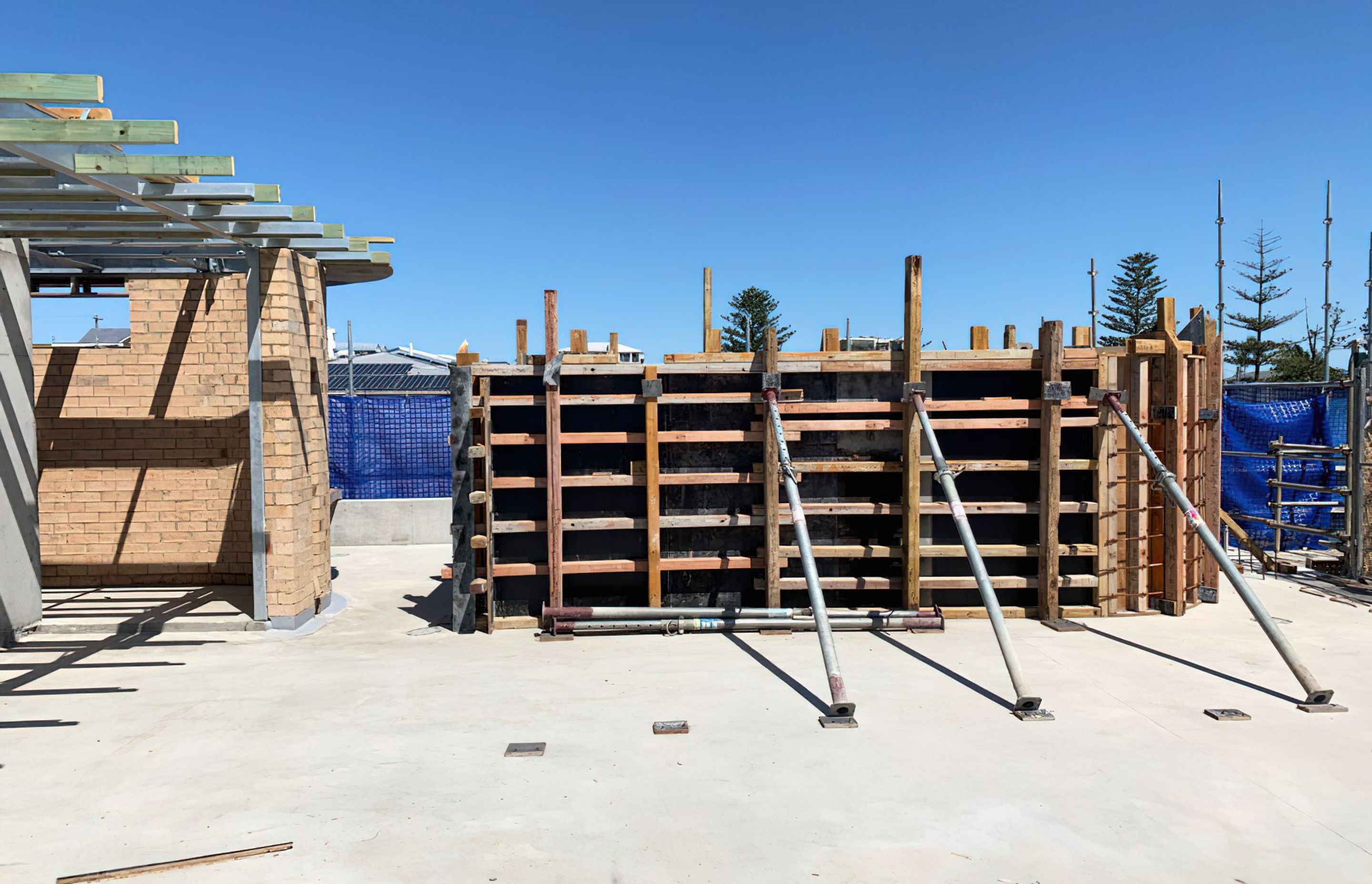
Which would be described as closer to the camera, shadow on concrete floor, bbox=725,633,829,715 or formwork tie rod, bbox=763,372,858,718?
formwork tie rod, bbox=763,372,858,718

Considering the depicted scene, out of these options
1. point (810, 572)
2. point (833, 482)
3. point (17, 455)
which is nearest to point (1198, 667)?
point (810, 572)

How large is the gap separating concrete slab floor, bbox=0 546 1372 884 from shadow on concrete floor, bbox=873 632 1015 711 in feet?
0.12

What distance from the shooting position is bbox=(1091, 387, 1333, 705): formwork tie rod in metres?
6.39

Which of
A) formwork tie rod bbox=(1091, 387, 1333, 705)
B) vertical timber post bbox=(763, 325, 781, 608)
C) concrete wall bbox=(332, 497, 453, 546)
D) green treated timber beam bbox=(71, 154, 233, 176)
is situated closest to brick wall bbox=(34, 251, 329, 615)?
green treated timber beam bbox=(71, 154, 233, 176)

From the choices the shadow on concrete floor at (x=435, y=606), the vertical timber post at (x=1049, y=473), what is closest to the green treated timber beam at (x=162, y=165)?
the shadow on concrete floor at (x=435, y=606)

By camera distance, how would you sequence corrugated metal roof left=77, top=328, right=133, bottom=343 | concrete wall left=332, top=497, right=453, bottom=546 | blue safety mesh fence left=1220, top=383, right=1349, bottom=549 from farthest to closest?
corrugated metal roof left=77, top=328, right=133, bottom=343, concrete wall left=332, top=497, right=453, bottom=546, blue safety mesh fence left=1220, top=383, right=1349, bottom=549

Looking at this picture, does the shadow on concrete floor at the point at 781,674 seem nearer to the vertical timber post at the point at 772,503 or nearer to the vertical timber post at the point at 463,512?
the vertical timber post at the point at 772,503

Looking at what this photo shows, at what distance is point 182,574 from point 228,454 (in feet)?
5.90

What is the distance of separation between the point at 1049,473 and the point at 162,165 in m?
8.89

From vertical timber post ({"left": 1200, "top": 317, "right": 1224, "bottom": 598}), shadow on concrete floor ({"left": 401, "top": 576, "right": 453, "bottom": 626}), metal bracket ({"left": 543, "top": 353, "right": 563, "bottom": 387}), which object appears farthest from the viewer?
vertical timber post ({"left": 1200, "top": 317, "right": 1224, "bottom": 598})

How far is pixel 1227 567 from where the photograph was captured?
7.08 metres

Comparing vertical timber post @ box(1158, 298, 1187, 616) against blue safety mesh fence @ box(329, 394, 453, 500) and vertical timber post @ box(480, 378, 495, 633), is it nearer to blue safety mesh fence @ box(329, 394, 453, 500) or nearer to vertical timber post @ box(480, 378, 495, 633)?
vertical timber post @ box(480, 378, 495, 633)

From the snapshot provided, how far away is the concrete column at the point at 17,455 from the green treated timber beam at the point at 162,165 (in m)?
3.13

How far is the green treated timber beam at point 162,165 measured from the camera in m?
6.39
